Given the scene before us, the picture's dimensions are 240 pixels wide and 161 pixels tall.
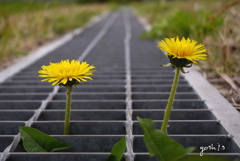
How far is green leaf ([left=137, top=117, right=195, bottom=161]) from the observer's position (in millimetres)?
945

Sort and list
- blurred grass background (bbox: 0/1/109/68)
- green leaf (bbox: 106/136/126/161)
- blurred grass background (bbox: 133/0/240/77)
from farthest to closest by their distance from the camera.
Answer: blurred grass background (bbox: 0/1/109/68)
blurred grass background (bbox: 133/0/240/77)
green leaf (bbox: 106/136/126/161)

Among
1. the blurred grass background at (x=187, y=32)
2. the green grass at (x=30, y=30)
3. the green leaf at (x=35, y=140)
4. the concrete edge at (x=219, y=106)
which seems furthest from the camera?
the green grass at (x=30, y=30)

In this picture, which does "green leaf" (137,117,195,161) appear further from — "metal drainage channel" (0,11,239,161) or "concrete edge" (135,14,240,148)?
"concrete edge" (135,14,240,148)

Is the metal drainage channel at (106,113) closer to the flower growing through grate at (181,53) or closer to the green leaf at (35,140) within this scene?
the green leaf at (35,140)

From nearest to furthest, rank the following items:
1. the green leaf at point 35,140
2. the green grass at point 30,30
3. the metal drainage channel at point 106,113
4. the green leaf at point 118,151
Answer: the green leaf at point 118,151 < the green leaf at point 35,140 < the metal drainage channel at point 106,113 < the green grass at point 30,30

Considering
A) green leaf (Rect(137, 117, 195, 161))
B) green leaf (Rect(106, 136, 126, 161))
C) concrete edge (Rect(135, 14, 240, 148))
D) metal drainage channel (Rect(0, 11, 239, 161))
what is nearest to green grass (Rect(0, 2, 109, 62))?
metal drainage channel (Rect(0, 11, 239, 161))

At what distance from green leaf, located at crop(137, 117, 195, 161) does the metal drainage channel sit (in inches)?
8.1

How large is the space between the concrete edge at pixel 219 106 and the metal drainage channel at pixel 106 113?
3 cm

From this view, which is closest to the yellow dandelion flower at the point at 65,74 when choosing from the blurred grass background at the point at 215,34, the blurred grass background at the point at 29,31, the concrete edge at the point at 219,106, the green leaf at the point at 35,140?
the green leaf at the point at 35,140

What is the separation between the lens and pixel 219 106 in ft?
5.59

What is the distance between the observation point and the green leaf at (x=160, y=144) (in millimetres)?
945

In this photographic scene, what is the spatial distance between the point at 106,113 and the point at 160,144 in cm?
71

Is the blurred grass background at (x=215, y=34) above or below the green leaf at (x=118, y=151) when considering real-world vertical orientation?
above

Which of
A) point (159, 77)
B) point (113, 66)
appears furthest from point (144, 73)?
point (113, 66)
